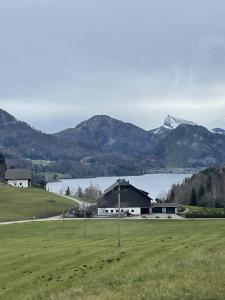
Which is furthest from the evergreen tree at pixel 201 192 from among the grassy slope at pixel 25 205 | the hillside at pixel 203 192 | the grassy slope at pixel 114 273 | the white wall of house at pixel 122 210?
the grassy slope at pixel 114 273

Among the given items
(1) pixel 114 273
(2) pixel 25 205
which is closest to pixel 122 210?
(2) pixel 25 205

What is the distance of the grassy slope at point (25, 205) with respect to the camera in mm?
105181

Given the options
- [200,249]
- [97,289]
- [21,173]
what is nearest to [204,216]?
[200,249]

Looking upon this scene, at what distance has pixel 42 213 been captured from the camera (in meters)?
108

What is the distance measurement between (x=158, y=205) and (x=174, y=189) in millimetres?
62242

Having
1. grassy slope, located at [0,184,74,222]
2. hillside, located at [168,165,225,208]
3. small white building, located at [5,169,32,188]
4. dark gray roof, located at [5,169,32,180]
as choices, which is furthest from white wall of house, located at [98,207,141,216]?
dark gray roof, located at [5,169,32,180]

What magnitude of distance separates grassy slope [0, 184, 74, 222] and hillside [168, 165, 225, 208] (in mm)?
41001

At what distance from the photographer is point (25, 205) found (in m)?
116

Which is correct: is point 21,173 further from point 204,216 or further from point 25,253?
point 25,253

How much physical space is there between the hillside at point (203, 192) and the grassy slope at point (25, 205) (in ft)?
135

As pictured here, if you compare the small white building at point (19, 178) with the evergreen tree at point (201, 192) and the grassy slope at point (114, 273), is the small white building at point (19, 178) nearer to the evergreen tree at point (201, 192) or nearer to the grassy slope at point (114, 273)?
the evergreen tree at point (201, 192)

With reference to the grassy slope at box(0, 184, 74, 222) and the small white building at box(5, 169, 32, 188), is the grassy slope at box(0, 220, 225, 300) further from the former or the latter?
the small white building at box(5, 169, 32, 188)

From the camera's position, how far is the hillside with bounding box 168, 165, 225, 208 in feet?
503

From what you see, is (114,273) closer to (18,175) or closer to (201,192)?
(201,192)
